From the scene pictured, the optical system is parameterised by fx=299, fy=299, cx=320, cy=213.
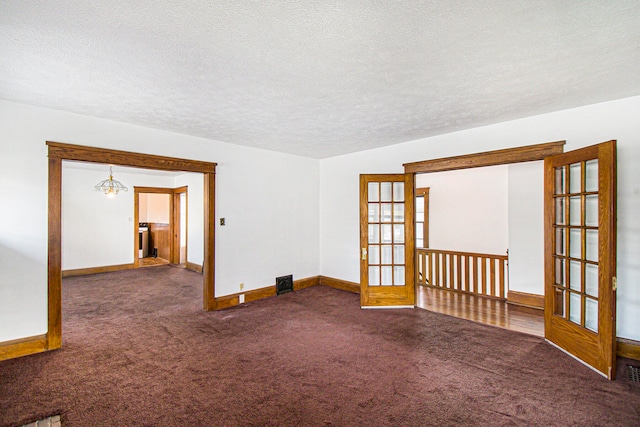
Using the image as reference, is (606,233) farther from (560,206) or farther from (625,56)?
(625,56)

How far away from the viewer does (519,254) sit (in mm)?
4797

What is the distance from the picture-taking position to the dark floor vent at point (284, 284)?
542cm

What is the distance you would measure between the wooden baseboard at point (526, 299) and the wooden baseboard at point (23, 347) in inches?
247

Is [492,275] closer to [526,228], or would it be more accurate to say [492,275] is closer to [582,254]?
[526,228]

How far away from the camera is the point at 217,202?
4652 mm

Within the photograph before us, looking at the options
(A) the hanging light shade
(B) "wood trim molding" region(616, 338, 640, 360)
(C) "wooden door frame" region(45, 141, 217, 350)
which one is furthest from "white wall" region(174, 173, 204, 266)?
(B) "wood trim molding" region(616, 338, 640, 360)

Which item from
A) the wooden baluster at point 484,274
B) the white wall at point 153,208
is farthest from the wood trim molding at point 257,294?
the white wall at point 153,208

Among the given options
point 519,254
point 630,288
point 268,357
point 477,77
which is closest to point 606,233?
point 630,288

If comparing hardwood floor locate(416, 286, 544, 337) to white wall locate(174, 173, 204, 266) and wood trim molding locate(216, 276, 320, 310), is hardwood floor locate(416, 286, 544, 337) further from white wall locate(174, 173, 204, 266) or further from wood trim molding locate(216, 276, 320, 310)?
white wall locate(174, 173, 204, 266)

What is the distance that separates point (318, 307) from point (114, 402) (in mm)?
2841

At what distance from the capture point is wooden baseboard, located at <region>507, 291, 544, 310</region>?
454 cm

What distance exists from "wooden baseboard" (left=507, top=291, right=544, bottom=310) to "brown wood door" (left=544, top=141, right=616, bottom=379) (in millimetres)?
1283

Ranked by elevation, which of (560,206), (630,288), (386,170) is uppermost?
(386,170)

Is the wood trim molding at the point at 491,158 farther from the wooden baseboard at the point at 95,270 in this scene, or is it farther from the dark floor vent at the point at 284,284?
the wooden baseboard at the point at 95,270
